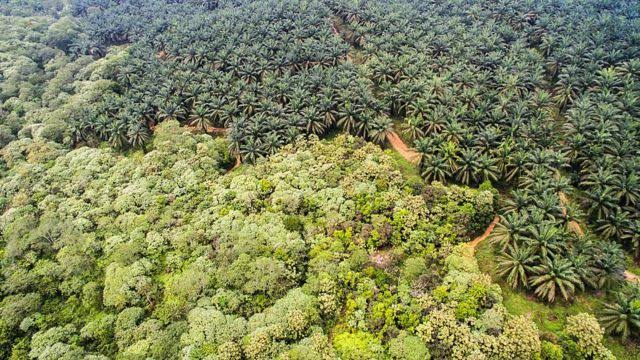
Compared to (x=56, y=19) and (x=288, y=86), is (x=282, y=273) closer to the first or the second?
(x=288, y=86)

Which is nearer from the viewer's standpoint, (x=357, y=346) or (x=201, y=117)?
(x=357, y=346)

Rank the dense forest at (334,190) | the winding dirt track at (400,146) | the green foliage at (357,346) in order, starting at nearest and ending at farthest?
the green foliage at (357,346) < the dense forest at (334,190) < the winding dirt track at (400,146)

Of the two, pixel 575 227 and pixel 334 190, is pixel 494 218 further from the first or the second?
pixel 334 190

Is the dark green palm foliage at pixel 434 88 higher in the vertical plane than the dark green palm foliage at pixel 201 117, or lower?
higher

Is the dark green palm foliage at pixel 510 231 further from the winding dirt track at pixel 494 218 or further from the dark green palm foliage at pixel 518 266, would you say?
the winding dirt track at pixel 494 218

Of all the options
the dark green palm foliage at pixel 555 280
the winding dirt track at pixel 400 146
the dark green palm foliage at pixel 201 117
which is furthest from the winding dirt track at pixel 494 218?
the dark green palm foliage at pixel 201 117

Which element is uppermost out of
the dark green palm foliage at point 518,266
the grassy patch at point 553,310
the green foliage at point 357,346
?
the dark green palm foliage at point 518,266

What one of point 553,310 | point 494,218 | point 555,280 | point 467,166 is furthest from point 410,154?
point 553,310
